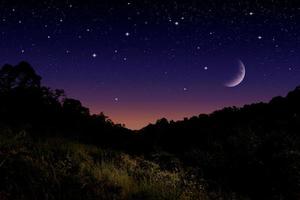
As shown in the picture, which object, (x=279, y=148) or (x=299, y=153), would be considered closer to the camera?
(x=299, y=153)

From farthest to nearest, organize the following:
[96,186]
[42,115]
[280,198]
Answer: [42,115]
[280,198]
[96,186]

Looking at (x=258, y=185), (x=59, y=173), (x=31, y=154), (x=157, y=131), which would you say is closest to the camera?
(x=59, y=173)

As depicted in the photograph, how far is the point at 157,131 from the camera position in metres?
23.1

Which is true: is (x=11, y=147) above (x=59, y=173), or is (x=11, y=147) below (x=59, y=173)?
above

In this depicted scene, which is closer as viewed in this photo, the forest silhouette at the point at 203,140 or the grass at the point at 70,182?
the grass at the point at 70,182

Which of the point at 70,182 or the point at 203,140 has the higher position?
the point at 203,140

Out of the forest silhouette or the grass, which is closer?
the grass

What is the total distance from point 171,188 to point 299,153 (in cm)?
646

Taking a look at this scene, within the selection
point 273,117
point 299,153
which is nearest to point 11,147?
point 299,153

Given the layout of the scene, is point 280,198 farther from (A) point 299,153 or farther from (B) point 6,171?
(B) point 6,171

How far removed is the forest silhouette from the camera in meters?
10.5

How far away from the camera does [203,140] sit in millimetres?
19688

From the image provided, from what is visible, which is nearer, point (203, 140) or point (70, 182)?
point (70, 182)

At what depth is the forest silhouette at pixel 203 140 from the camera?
10461 mm
